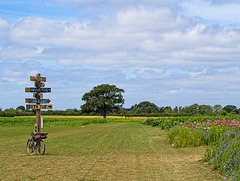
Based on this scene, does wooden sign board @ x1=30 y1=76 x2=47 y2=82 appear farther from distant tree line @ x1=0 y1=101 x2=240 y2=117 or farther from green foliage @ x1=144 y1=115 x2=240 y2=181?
distant tree line @ x1=0 y1=101 x2=240 y2=117

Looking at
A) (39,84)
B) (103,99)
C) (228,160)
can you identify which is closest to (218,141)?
(228,160)

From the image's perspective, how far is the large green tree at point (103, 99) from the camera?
87.2 metres

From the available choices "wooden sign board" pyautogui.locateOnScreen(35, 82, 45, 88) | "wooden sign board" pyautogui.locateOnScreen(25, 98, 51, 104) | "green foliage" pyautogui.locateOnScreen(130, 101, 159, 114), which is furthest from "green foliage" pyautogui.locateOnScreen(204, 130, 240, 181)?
"green foliage" pyautogui.locateOnScreen(130, 101, 159, 114)

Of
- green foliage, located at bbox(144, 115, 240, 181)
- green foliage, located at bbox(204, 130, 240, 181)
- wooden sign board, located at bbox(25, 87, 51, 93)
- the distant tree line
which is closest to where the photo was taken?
green foliage, located at bbox(204, 130, 240, 181)

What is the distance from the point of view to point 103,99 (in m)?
87.4

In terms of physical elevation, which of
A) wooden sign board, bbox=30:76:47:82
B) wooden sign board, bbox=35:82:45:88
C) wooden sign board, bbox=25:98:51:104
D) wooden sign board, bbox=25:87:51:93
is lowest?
wooden sign board, bbox=25:98:51:104

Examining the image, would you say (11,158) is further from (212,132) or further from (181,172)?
(212,132)

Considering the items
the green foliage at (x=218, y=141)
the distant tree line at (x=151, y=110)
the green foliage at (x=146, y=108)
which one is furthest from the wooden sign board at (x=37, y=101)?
the green foliage at (x=146, y=108)

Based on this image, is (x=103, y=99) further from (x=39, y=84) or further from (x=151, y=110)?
(x=39, y=84)

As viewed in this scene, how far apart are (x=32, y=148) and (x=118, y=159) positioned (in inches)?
179

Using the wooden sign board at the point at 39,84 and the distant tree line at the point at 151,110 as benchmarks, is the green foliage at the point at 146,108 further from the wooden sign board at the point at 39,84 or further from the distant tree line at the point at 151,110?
the wooden sign board at the point at 39,84

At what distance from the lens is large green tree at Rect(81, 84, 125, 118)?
286 feet

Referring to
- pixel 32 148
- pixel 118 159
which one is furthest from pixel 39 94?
pixel 118 159

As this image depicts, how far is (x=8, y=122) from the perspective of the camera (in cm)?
5647
